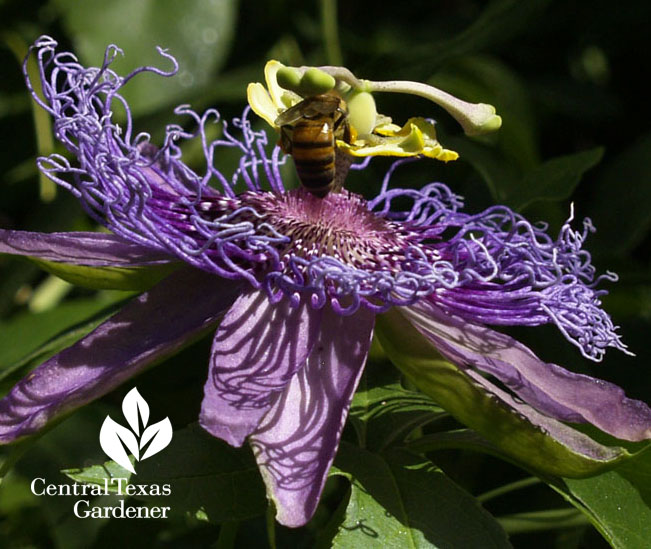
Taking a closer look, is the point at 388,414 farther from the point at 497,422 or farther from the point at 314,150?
the point at 314,150

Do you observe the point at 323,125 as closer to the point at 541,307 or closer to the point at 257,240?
the point at 257,240

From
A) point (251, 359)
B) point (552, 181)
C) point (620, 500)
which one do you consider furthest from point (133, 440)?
point (552, 181)

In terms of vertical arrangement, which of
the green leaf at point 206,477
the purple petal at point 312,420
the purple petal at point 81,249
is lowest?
the green leaf at point 206,477

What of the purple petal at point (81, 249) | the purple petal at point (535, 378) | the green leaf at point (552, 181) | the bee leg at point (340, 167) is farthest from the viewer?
the green leaf at point (552, 181)

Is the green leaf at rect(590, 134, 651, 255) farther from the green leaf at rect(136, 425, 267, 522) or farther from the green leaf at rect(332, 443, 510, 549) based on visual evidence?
the green leaf at rect(136, 425, 267, 522)

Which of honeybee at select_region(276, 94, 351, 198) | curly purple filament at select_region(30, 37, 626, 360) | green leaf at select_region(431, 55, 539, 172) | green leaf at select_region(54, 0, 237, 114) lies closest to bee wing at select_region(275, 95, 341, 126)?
honeybee at select_region(276, 94, 351, 198)

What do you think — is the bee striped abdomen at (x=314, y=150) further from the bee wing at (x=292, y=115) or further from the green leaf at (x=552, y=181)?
the green leaf at (x=552, y=181)

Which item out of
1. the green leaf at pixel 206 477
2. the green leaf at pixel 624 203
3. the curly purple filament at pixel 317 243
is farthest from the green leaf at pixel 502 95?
the green leaf at pixel 206 477
